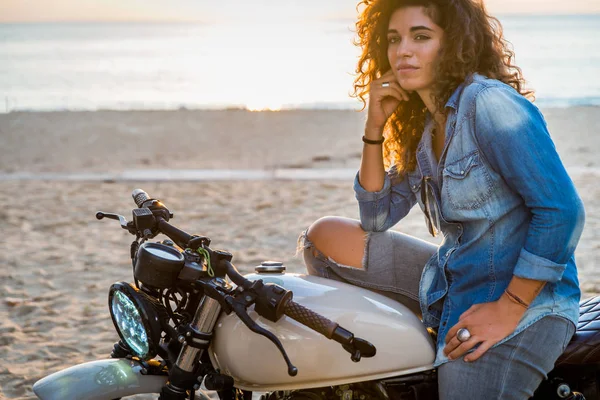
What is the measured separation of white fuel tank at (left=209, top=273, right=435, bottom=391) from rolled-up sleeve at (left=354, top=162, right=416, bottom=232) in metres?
0.51

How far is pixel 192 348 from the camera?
1950 millimetres

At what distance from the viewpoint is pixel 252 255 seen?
6316 millimetres

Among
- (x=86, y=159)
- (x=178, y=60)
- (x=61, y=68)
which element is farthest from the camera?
(x=178, y=60)

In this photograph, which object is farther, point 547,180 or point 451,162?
point 451,162

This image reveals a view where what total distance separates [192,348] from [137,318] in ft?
0.53

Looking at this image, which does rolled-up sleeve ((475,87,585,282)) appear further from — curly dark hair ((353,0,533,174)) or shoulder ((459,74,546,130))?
curly dark hair ((353,0,533,174))

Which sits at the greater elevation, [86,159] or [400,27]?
[400,27]

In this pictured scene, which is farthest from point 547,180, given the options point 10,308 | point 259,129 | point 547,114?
point 547,114

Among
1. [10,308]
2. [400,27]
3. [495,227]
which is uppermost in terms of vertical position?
[400,27]

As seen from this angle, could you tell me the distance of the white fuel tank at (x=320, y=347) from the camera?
200cm

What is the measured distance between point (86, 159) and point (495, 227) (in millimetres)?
10091

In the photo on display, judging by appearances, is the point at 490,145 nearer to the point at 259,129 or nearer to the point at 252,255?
the point at 252,255

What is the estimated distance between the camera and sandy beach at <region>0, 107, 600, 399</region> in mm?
4922

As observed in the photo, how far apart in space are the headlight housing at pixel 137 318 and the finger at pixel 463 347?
778 mm
